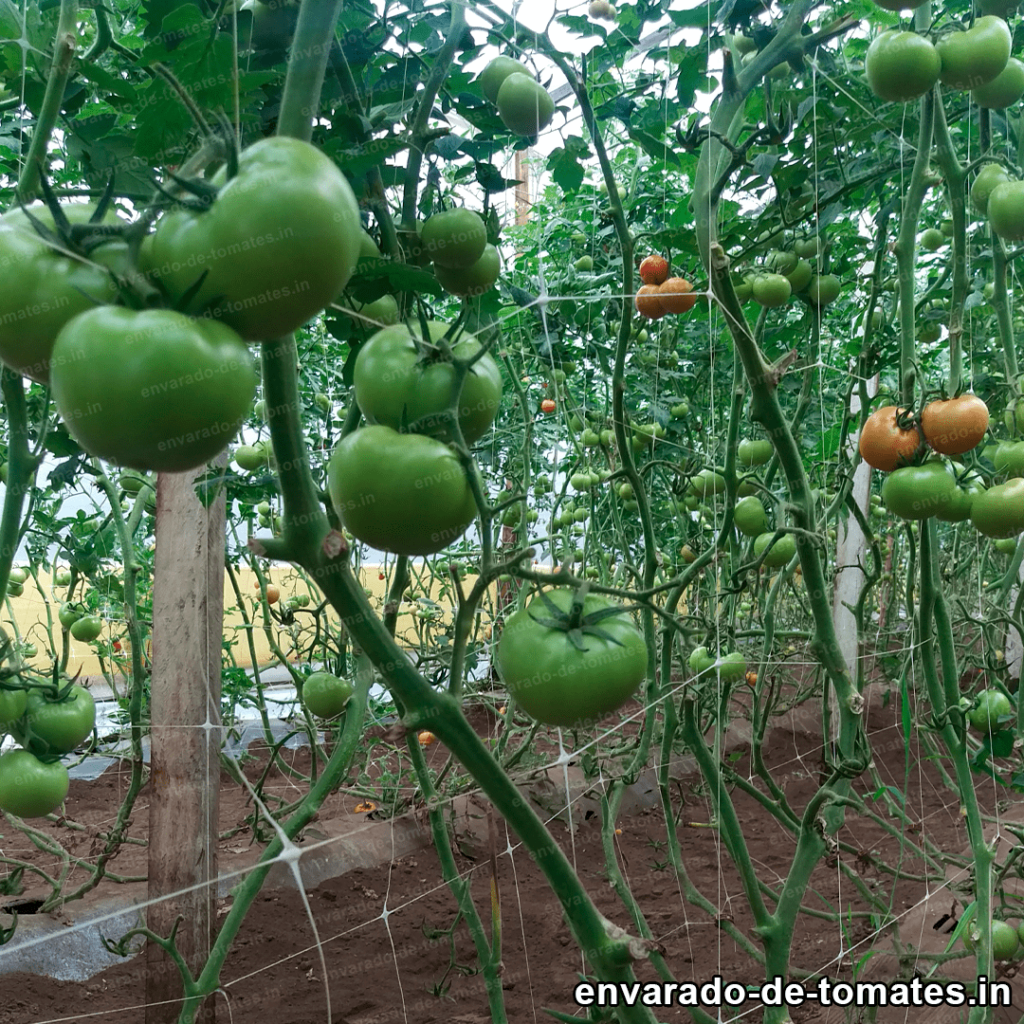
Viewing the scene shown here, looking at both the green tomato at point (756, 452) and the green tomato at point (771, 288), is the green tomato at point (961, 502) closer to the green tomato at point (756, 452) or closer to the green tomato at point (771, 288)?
the green tomato at point (771, 288)

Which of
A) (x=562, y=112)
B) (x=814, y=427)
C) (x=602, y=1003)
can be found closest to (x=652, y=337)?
(x=814, y=427)

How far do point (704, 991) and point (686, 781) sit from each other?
204 cm

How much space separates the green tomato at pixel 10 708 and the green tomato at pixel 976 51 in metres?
1.39

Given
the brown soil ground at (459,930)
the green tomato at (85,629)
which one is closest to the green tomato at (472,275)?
the brown soil ground at (459,930)

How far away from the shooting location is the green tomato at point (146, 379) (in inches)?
14.4

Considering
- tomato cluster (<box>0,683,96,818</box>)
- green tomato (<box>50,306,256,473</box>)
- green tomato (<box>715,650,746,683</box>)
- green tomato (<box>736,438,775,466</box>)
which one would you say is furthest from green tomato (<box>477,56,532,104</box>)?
green tomato (<box>736,438,775,466</box>)

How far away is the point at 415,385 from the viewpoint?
1.83 feet

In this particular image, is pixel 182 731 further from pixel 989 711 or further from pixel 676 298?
pixel 989 711

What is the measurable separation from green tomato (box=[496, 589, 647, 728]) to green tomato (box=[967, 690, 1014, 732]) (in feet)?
4.50

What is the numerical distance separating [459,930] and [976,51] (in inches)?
93.5

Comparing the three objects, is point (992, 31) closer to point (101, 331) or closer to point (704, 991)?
point (101, 331)

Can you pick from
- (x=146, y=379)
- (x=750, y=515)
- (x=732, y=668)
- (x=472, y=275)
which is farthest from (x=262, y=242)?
(x=732, y=668)

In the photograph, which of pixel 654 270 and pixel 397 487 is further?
pixel 654 270

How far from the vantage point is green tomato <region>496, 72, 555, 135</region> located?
915 millimetres
